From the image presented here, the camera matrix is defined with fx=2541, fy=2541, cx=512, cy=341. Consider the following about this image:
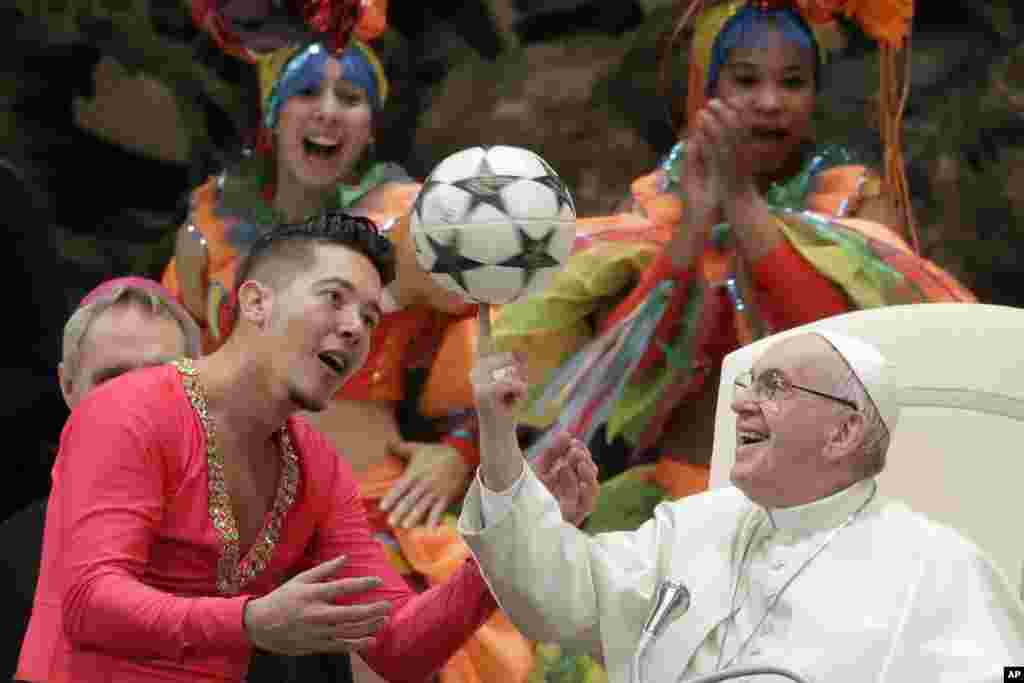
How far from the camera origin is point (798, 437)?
12.7ft

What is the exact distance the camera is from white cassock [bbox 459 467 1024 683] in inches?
148

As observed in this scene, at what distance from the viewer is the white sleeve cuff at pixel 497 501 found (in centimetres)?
377

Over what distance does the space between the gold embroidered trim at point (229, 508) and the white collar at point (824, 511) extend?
2.55 ft

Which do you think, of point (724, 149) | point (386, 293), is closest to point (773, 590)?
point (724, 149)

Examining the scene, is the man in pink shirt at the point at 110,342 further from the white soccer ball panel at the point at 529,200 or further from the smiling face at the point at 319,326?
the white soccer ball panel at the point at 529,200

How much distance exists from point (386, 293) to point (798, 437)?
1.77 m

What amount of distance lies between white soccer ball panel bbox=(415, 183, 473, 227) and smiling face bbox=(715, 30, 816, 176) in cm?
201

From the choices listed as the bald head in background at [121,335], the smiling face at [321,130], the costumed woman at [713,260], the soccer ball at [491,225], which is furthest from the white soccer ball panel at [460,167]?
the smiling face at [321,130]

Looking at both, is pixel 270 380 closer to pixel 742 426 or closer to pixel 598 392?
pixel 742 426

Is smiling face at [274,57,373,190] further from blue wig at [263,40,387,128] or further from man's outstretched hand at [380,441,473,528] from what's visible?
man's outstretched hand at [380,441,473,528]

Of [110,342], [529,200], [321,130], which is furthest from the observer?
[321,130]

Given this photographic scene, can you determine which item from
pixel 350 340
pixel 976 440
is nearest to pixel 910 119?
pixel 976 440

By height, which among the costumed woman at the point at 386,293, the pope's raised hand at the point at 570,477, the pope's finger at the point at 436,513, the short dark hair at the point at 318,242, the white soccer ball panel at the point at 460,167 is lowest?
the pope's finger at the point at 436,513

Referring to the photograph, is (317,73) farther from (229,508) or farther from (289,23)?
(229,508)
